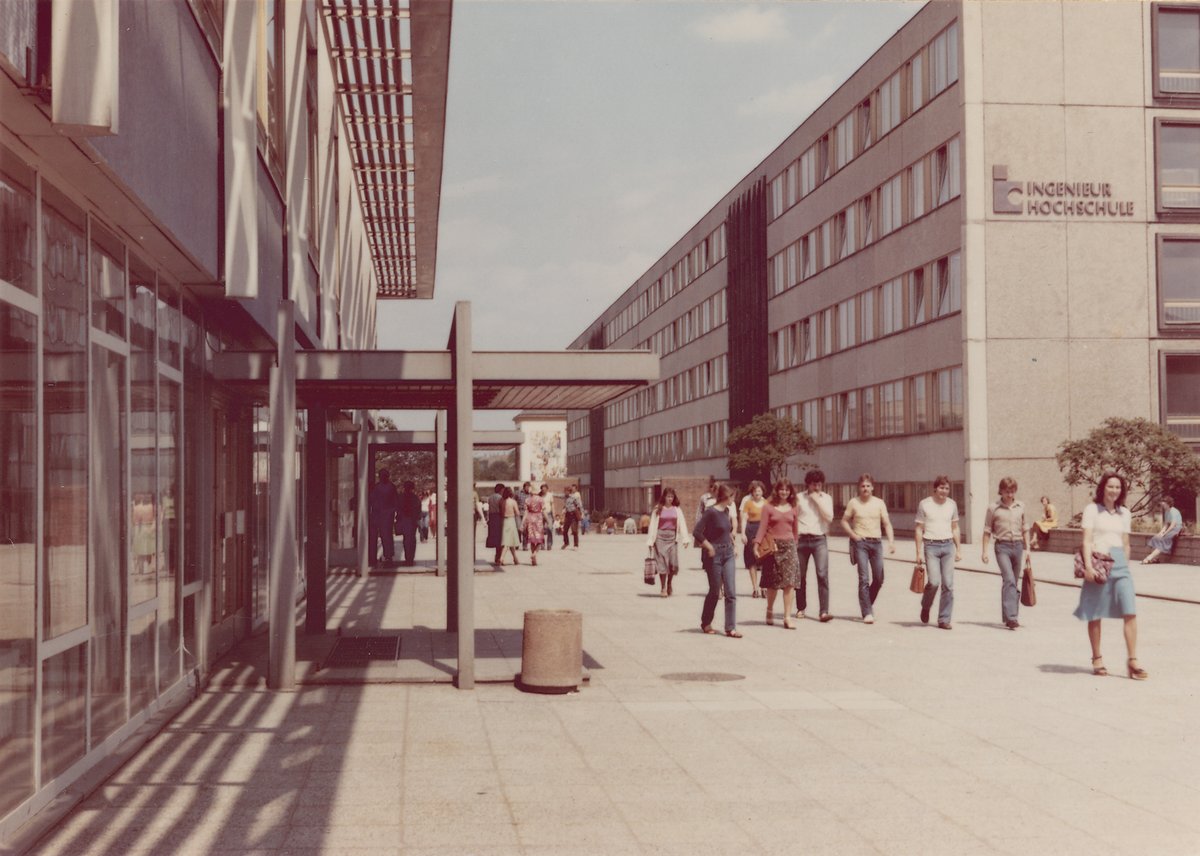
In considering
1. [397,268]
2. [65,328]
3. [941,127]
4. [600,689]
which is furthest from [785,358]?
[65,328]

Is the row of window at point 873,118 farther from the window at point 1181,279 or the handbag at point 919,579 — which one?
the handbag at point 919,579

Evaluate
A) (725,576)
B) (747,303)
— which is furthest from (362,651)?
(747,303)

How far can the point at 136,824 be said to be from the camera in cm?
639

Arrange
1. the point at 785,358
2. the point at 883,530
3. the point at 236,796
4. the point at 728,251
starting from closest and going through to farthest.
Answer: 1. the point at 236,796
2. the point at 883,530
3. the point at 785,358
4. the point at 728,251

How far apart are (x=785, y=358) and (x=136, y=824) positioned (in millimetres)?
56860

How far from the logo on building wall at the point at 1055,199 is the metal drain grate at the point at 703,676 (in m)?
33.0

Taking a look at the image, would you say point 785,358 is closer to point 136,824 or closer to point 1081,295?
point 1081,295

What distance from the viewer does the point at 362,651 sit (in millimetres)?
13383

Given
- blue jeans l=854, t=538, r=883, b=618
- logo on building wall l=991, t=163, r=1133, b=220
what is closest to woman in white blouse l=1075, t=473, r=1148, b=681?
blue jeans l=854, t=538, r=883, b=618

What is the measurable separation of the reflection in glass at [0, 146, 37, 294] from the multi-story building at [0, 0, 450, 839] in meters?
0.02

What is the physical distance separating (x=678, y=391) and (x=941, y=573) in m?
70.2

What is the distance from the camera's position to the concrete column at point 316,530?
1451cm

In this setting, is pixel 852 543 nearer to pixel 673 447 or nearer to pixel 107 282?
pixel 107 282

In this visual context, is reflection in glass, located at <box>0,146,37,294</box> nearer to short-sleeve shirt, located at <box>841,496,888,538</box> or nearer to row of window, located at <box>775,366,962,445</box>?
short-sleeve shirt, located at <box>841,496,888,538</box>
